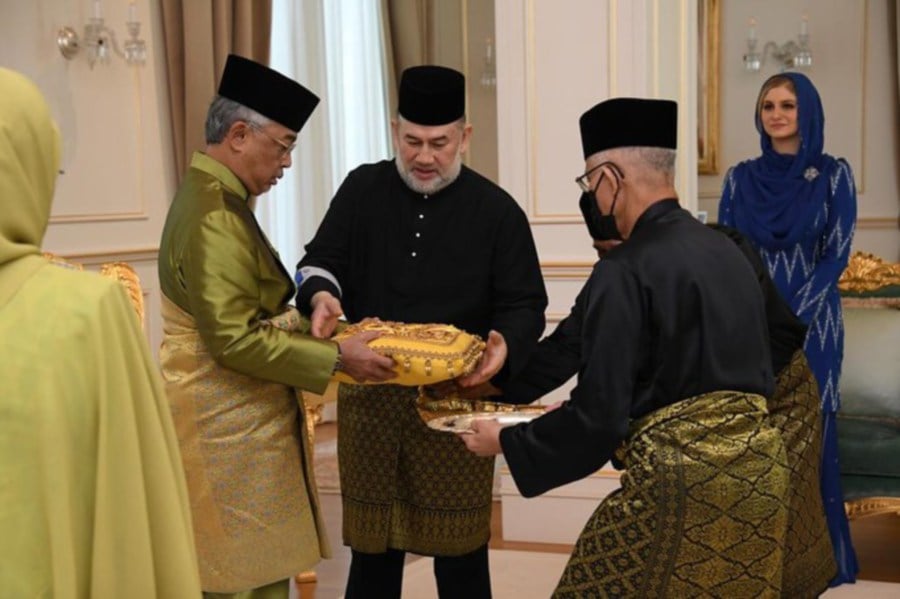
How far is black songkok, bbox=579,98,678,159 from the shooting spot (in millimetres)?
2420

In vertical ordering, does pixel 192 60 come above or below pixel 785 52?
below

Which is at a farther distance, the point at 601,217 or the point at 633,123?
the point at 601,217

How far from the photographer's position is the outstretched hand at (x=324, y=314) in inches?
116

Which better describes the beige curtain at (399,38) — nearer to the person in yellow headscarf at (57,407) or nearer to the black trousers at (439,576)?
the black trousers at (439,576)

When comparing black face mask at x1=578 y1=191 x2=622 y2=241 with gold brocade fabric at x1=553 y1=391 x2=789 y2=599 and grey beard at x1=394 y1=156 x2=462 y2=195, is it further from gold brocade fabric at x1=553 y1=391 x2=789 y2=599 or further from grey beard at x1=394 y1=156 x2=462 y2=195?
grey beard at x1=394 y1=156 x2=462 y2=195

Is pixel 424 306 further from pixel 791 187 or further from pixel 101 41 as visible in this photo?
pixel 101 41

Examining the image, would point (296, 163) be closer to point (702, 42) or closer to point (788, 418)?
point (702, 42)

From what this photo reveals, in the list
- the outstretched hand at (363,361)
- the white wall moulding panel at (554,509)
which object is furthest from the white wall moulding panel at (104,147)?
the outstretched hand at (363,361)

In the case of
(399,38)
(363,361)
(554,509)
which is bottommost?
(554,509)

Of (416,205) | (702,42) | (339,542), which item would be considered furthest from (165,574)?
(702,42)

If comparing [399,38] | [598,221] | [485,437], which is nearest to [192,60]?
[399,38]

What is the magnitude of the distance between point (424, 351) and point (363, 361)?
0.49ft

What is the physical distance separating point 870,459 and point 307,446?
2576 millimetres

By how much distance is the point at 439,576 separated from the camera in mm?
3229
